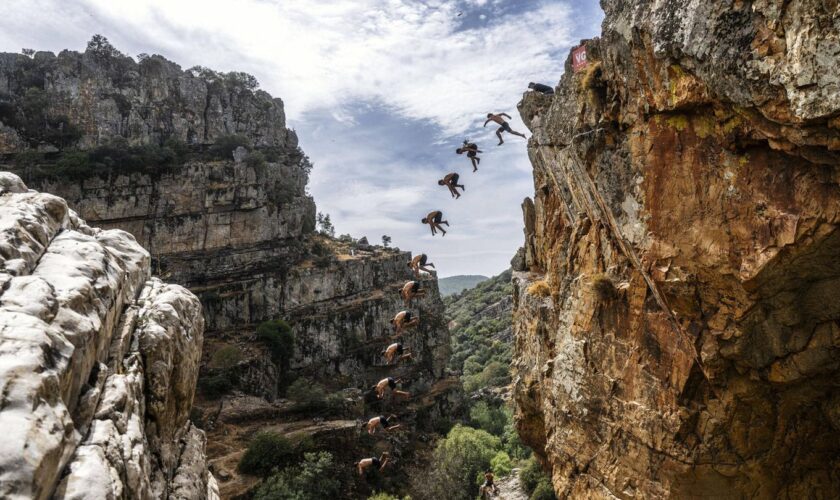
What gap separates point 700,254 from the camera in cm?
1042

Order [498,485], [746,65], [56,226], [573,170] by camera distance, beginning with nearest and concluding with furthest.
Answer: [746,65] → [56,226] → [573,170] → [498,485]

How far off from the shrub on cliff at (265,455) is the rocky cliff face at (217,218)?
1377 centimetres

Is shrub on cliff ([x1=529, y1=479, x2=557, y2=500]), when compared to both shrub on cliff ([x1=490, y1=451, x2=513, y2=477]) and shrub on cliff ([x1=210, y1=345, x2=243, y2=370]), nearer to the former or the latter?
shrub on cliff ([x1=490, y1=451, x2=513, y2=477])

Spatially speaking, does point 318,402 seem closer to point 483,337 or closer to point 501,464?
point 501,464

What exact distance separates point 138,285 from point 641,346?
12.8m

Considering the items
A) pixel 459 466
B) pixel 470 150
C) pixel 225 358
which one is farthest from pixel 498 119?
pixel 225 358

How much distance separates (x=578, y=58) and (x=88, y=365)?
1403 cm

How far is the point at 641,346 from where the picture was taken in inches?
500

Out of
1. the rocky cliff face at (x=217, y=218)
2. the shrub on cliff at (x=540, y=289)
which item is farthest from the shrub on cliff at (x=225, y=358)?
the shrub on cliff at (x=540, y=289)

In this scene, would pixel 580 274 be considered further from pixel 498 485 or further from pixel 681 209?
pixel 498 485

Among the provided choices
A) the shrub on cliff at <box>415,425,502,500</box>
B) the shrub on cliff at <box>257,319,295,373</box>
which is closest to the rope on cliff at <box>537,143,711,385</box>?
the shrub on cliff at <box>415,425,502,500</box>

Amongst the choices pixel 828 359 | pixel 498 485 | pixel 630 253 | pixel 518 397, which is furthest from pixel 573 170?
pixel 498 485

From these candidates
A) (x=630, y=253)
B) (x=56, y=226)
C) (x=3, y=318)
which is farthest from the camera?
(x=630, y=253)

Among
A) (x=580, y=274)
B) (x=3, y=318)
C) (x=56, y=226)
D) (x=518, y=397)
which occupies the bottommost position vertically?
(x=518, y=397)
